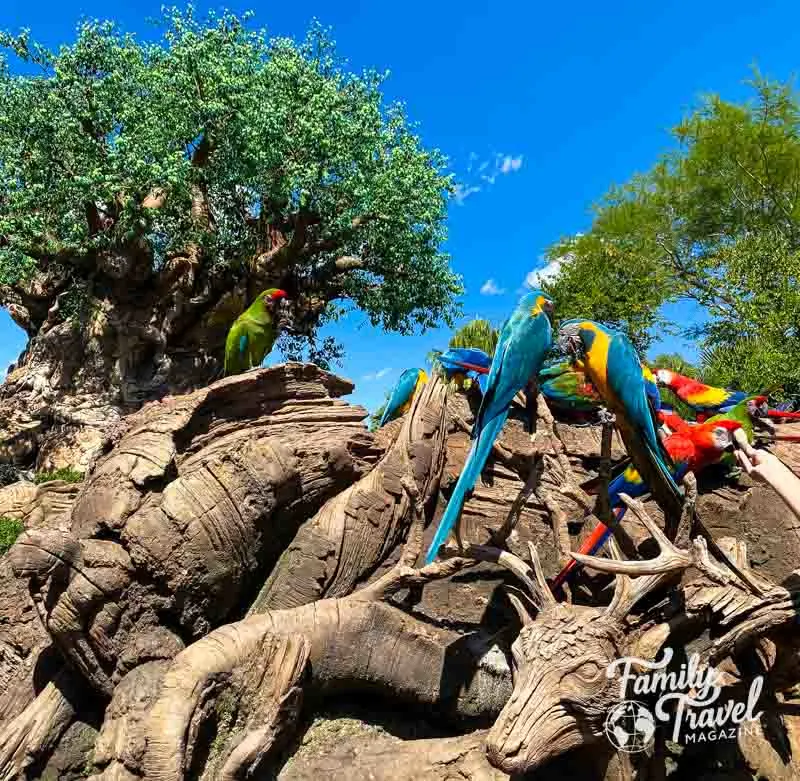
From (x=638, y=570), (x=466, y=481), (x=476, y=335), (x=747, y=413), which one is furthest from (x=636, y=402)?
(x=476, y=335)

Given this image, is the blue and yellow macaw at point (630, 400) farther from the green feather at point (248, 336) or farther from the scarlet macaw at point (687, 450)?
the green feather at point (248, 336)

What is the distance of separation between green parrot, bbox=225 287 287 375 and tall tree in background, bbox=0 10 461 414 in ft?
15.9

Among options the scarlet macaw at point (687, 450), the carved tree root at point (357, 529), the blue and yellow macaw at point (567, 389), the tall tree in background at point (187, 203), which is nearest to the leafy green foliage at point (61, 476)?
the tall tree in background at point (187, 203)

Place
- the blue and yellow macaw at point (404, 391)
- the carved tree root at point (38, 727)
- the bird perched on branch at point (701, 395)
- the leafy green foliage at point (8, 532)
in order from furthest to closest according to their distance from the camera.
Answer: the leafy green foliage at point (8, 532), the blue and yellow macaw at point (404, 391), the bird perched on branch at point (701, 395), the carved tree root at point (38, 727)

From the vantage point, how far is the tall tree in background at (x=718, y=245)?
909 cm

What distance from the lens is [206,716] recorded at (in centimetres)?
263

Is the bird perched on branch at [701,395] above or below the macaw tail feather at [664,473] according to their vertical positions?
above

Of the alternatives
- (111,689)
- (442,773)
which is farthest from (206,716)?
(442,773)

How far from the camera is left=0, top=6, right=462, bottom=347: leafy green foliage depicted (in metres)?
9.62

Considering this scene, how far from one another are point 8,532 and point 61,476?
3.27 meters

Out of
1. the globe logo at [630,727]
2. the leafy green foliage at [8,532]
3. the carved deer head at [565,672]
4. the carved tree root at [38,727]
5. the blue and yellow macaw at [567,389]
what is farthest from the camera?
the leafy green foliage at [8,532]

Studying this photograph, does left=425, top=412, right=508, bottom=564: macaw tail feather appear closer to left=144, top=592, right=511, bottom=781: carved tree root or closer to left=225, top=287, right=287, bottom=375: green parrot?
left=144, top=592, right=511, bottom=781: carved tree root

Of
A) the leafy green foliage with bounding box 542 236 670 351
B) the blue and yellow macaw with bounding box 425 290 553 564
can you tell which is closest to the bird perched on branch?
the blue and yellow macaw with bounding box 425 290 553 564

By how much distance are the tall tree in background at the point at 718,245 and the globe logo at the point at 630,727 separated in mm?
6955
